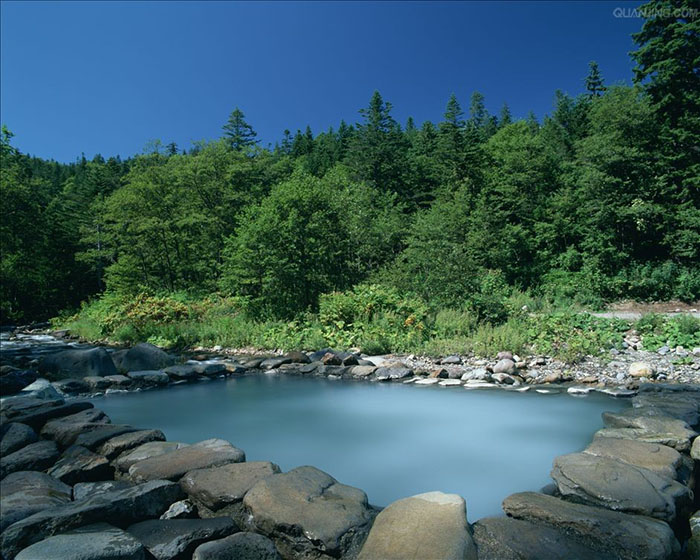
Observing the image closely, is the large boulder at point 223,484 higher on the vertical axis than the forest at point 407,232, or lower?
lower

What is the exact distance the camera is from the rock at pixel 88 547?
7.95 ft

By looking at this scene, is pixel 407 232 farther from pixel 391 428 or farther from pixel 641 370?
pixel 391 428

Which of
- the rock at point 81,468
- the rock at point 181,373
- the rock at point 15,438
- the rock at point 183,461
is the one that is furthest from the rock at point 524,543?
the rock at point 181,373

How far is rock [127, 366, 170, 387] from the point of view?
8641 mm

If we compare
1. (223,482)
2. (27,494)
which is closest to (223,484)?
(223,482)

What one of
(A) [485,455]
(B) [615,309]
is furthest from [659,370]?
(B) [615,309]

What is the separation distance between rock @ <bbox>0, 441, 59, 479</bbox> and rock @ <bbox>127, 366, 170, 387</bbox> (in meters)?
4.07

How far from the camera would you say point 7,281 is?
21422mm

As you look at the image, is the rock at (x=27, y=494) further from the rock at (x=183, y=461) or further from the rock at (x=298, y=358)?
the rock at (x=298, y=358)

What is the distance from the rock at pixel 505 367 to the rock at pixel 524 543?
576 centimetres

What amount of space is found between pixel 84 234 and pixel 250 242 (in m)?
20.5

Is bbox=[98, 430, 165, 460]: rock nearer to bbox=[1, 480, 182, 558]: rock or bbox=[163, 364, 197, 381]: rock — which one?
bbox=[1, 480, 182, 558]: rock

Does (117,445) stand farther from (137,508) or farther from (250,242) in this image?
(250,242)

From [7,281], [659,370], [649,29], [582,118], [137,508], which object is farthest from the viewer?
[582,118]
